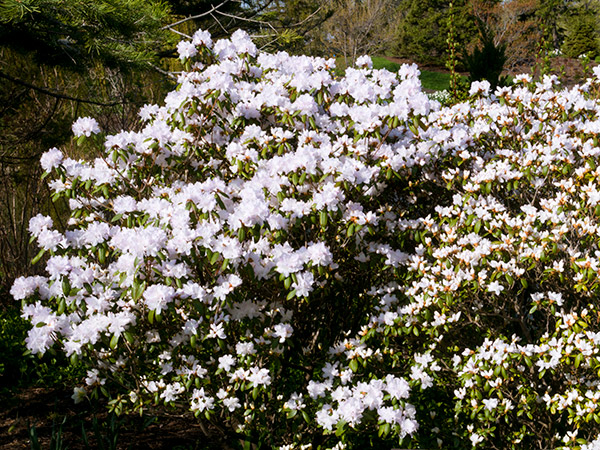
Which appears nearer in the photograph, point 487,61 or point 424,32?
point 487,61

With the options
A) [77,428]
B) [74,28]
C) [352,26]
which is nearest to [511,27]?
[352,26]

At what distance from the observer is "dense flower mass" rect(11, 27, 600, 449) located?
2.42 metres

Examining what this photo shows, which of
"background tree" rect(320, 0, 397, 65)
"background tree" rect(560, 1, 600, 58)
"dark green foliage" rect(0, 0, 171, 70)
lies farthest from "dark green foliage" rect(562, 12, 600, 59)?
"dark green foliage" rect(0, 0, 171, 70)

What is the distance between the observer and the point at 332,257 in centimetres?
263

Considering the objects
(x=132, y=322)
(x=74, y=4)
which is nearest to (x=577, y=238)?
(x=132, y=322)

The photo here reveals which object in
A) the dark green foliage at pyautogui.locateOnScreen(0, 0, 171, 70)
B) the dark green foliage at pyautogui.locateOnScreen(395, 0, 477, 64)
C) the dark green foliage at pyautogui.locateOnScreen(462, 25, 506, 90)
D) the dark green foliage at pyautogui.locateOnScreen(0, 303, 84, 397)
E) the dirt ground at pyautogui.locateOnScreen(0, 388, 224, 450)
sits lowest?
the dirt ground at pyautogui.locateOnScreen(0, 388, 224, 450)

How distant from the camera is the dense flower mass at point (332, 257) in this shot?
242cm

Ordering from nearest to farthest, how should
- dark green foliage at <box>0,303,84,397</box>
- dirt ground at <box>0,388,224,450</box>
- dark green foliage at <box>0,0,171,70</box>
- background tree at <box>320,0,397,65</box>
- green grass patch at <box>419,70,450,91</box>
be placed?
dark green foliage at <box>0,0,171,70</box>, dirt ground at <box>0,388,224,450</box>, dark green foliage at <box>0,303,84,397</box>, background tree at <box>320,0,397,65</box>, green grass patch at <box>419,70,450,91</box>

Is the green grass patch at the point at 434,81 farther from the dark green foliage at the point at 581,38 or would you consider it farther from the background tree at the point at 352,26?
the dark green foliage at the point at 581,38

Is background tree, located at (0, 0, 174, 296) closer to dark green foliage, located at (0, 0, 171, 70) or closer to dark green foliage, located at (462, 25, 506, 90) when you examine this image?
dark green foliage, located at (0, 0, 171, 70)

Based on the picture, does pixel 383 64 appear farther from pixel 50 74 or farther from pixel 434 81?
pixel 50 74

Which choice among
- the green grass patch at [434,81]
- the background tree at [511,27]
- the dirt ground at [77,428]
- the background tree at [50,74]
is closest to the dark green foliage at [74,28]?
the background tree at [50,74]

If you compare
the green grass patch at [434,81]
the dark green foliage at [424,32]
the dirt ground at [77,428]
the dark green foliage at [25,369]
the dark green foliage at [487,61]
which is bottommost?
the dirt ground at [77,428]

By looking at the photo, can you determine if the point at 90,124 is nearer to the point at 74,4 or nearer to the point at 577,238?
the point at 74,4
